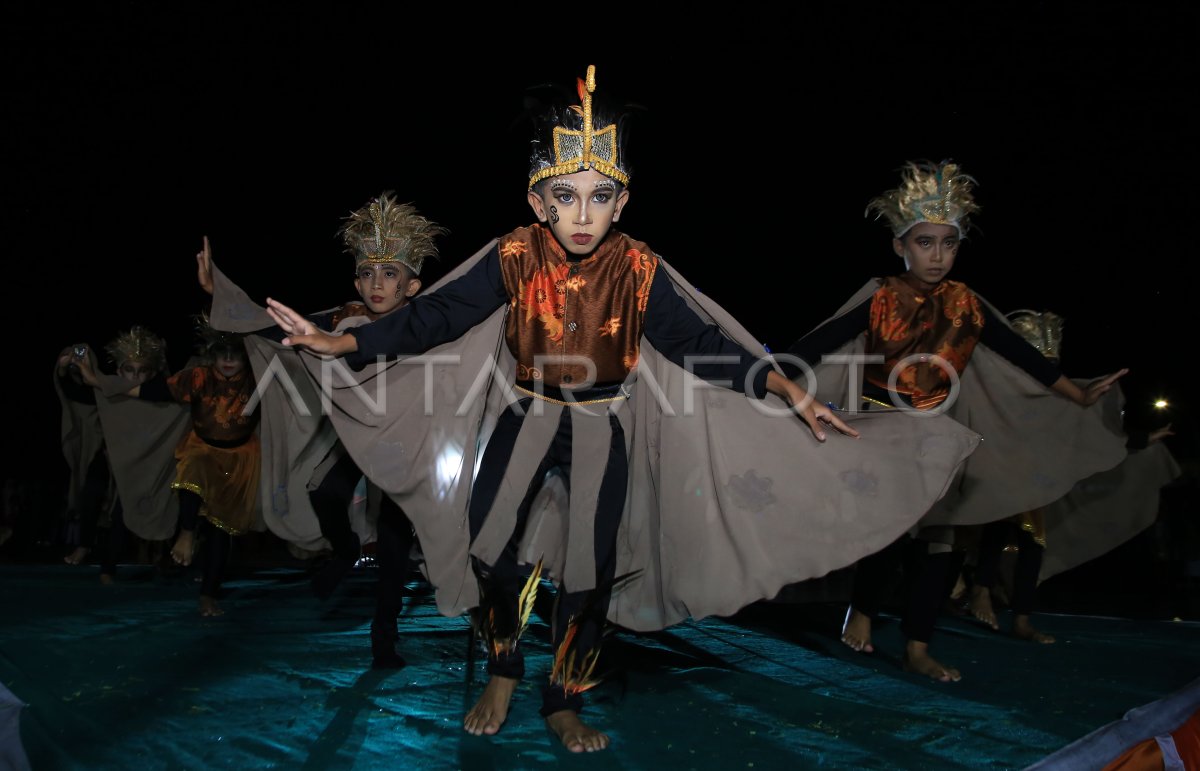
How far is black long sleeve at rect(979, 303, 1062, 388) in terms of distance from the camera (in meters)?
3.48

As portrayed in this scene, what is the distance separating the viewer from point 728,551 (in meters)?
2.51

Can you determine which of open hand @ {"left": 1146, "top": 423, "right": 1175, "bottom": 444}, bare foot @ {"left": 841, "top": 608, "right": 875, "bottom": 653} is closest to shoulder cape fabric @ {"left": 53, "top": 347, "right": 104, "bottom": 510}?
bare foot @ {"left": 841, "top": 608, "right": 875, "bottom": 653}

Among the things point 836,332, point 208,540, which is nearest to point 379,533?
point 208,540

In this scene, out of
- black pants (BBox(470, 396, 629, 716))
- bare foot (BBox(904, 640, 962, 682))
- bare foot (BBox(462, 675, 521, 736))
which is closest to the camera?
bare foot (BBox(462, 675, 521, 736))

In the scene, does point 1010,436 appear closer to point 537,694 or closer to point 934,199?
point 934,199

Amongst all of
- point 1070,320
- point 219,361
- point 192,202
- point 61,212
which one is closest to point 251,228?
point 192,202

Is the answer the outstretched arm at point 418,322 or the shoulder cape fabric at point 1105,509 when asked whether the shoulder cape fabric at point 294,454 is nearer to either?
the outstretched arm at point 418,322

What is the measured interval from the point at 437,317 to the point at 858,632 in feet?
7.39

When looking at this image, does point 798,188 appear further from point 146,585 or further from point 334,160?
point 146,585

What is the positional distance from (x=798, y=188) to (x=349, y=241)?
3931mm

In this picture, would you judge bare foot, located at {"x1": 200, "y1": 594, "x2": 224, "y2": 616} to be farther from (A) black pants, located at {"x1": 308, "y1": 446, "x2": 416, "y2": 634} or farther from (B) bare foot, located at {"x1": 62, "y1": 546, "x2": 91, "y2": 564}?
(B) bare foot, located at {"x1": 62, "y1": 546, "x2": 91, "y2": 564}

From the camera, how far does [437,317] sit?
2436 millimetres

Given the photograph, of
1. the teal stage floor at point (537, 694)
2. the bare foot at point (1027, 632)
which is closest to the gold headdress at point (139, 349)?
the teal stage floor at point (537, 694)

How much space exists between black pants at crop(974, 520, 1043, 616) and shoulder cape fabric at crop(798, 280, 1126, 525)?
651 mm
